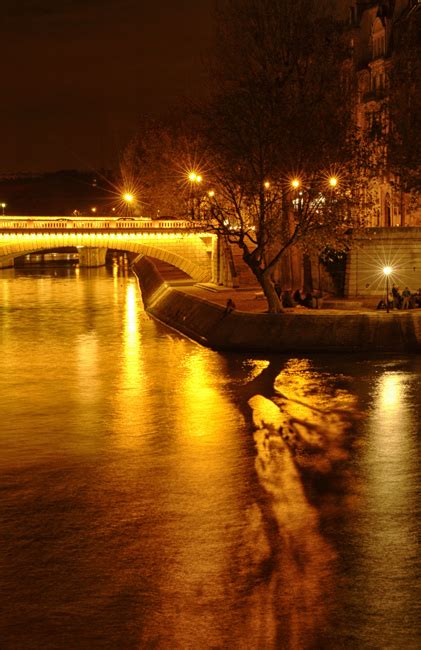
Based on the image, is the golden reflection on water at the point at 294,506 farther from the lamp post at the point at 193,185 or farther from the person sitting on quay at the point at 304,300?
the lamp post at the point at 193,185

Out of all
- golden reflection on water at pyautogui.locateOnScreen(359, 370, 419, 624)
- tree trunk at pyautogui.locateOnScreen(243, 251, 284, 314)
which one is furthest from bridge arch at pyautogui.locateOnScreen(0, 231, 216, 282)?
golden reflection on water at pyautogui.locateOnScreen(359, 370, 419, 624)

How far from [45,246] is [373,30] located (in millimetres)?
26766

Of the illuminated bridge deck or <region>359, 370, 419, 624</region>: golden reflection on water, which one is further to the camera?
the illuminated bridge deck

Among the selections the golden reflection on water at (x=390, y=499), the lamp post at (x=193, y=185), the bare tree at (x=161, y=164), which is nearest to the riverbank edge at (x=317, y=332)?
the lamp post at (x=193, y=185)

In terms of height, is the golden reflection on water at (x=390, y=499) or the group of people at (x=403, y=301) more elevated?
the group of people at (x=403, y=301)

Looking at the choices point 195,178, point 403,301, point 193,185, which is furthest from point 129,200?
point 403,301

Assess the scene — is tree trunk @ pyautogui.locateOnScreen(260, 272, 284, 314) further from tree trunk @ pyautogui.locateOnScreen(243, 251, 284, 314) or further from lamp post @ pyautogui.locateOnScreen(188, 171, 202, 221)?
lamp post @ pyautogui.locateOnScreen(188, 171, 202, 221)

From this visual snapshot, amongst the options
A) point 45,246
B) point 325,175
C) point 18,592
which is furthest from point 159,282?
point 18,592

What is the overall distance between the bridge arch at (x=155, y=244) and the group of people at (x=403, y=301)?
2617 centimetres

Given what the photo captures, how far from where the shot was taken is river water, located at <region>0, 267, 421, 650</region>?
16.5 meters

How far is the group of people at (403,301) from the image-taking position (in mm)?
45469

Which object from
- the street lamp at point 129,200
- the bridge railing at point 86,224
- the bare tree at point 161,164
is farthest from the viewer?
the street lamp at point 129,200

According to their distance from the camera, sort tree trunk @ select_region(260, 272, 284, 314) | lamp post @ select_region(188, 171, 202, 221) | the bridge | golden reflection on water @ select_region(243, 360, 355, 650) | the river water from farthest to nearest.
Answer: the bridge, lamp post @ select_region(188, 171, 202, 221), tree trunk @ select_region(260, 272, 284, 314), the river water, golden reflection on water @ select_region(243, 360, 355, 650)

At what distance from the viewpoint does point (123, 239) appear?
72.8m
